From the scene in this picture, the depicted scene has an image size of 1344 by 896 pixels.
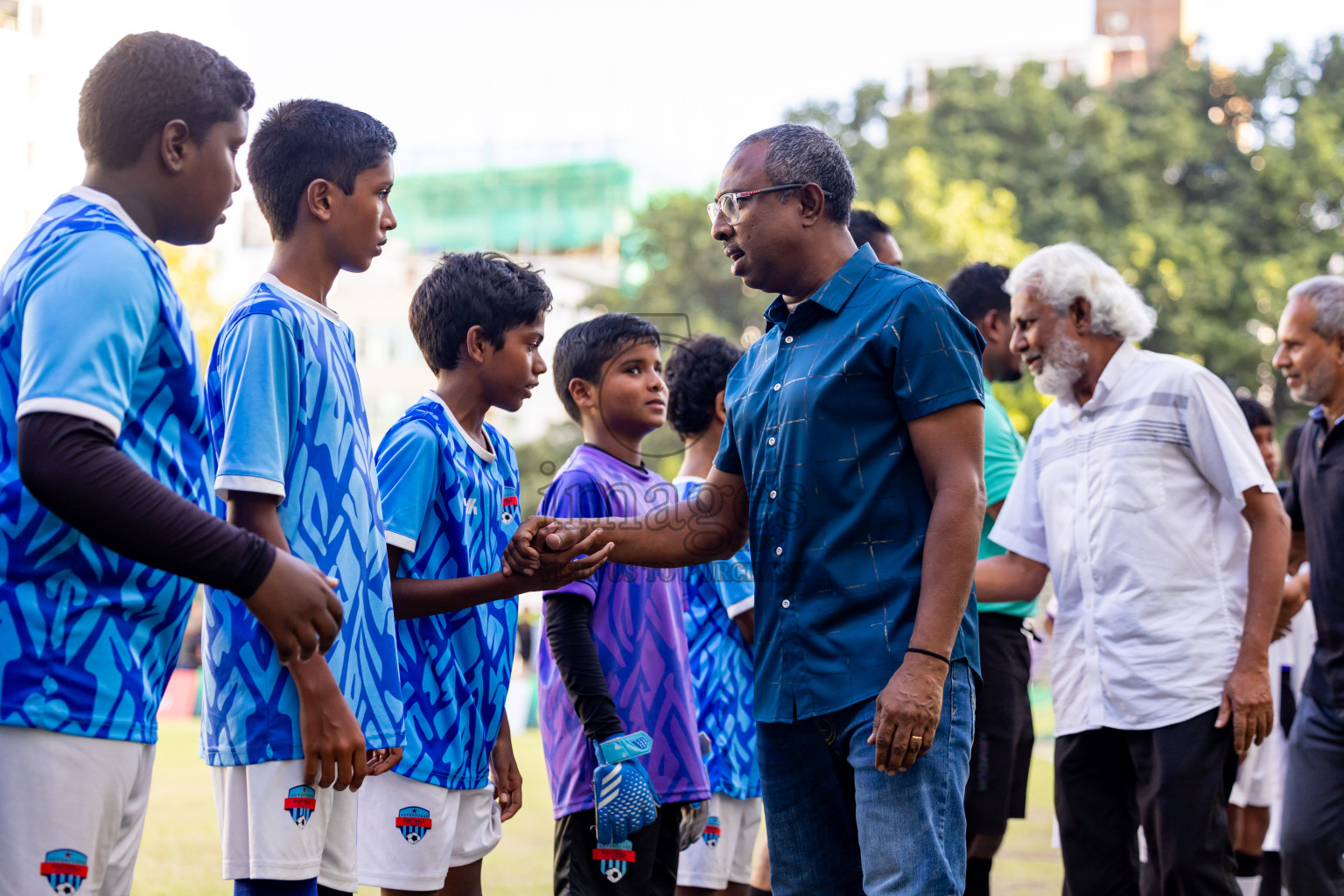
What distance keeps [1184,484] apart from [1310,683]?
97 centimetres

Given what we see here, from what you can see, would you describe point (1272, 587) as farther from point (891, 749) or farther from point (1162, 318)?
point (1162, 318)

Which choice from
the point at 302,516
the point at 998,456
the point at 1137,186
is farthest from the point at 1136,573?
the point at 1137,186

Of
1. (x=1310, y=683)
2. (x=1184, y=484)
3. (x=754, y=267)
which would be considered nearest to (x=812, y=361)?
(x=754, y=267)

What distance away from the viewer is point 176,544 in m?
1.97

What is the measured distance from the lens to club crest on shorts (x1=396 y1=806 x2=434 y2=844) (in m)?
3.10

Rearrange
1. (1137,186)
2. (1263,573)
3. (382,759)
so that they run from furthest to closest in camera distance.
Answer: (1137,186), (1263,573), (382,759)

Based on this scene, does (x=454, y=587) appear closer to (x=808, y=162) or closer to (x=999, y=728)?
(x=808, y=162)

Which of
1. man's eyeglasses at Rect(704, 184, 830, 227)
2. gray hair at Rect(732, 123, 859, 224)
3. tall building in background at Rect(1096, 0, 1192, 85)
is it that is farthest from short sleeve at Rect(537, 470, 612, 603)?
tall building in background at Rect(1096, 0, 1192, 85)

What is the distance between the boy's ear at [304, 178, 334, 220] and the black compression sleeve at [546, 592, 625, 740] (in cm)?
135

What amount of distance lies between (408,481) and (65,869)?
4.48ft

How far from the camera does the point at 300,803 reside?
2371 millimetres

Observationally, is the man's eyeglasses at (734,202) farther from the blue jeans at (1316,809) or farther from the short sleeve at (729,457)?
the blue jeans at (1316,809)

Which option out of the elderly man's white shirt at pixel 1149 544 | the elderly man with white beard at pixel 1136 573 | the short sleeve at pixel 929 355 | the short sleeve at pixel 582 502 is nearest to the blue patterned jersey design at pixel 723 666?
the short sleeve at pixel 582 502

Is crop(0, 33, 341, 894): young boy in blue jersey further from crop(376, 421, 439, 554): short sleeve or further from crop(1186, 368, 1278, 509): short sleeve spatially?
crop(1186, 368, 1278, 509): short sleeve
